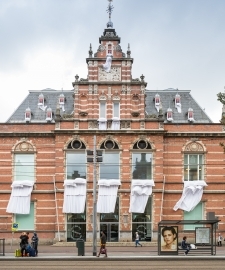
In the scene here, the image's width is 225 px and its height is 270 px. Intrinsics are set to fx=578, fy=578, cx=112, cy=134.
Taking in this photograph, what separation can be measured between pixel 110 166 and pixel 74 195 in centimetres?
418

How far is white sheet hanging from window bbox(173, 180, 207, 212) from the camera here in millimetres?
51969

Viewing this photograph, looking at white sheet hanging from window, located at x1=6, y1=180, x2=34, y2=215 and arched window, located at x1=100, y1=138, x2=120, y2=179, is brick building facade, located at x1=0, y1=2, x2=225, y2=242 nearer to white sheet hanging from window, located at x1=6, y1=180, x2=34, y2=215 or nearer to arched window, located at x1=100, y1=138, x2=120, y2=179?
arched window, located at x1=100, y1=138, x2=120, y2=179

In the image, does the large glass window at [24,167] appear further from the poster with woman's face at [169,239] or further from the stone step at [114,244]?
the poster with woman's face at [169,239]

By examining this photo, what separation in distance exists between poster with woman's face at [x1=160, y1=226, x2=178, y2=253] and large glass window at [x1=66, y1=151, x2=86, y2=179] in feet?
54.0

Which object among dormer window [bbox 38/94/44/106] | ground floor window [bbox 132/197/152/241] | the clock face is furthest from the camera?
dormer window [bbox 38/94/44/106]

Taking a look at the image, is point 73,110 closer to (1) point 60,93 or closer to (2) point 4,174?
(1) point 60,93

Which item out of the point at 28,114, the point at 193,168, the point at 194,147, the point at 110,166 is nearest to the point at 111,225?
the point at 110,166

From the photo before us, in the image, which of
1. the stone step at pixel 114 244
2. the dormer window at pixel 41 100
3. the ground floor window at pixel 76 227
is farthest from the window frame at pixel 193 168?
the dormer window at pixel 41 100

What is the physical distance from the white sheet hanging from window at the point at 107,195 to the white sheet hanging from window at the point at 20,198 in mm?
6410

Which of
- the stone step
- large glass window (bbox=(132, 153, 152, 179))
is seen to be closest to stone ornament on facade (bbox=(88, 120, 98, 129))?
large glass window (bbox=(132, 153, 152, 179))

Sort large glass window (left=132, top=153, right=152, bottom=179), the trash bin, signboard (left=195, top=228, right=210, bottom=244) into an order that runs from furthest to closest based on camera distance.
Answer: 1. large glass window (left=132, top=153, right=152, bottom=179)
2. signboard (left=195, top=228, right=210, bottom=244)
3. the trash bin

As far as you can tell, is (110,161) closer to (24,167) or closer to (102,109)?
(102,109)

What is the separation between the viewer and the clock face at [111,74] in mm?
53500

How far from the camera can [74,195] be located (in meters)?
51.5
